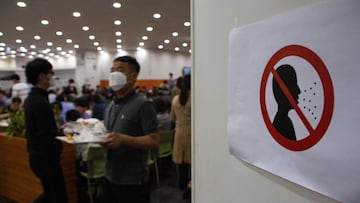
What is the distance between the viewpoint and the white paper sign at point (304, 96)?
51 centimetres

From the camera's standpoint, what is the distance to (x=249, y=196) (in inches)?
31.6

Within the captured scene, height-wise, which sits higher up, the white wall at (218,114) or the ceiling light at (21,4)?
the ceiling light at (21,4)

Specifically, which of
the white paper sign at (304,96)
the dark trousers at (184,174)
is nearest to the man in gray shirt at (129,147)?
the white paper sign at (304,96)

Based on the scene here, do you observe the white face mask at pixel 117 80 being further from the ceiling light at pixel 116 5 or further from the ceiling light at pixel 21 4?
the ceiling light at pixel 21 4

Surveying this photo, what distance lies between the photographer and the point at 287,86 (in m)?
0.64

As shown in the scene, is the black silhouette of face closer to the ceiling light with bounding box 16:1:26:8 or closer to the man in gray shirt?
Answer: the man in gray shirt

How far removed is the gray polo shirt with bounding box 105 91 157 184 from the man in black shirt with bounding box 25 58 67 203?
2.28ft

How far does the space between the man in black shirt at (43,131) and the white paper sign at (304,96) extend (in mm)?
→ 1874

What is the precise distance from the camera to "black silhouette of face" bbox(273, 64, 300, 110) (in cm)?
62

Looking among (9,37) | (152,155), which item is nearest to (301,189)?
(152,155)

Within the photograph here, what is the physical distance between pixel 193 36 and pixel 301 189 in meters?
0.60

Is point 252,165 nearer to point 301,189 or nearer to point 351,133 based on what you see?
point 301,189

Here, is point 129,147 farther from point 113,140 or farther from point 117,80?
point 117,80

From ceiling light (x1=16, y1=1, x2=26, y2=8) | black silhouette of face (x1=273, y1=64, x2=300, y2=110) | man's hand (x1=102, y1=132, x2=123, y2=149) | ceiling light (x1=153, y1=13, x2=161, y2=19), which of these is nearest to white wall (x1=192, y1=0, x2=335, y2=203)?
black silhouette of face (x1=273, y1=64, x2=300, y2=110)
